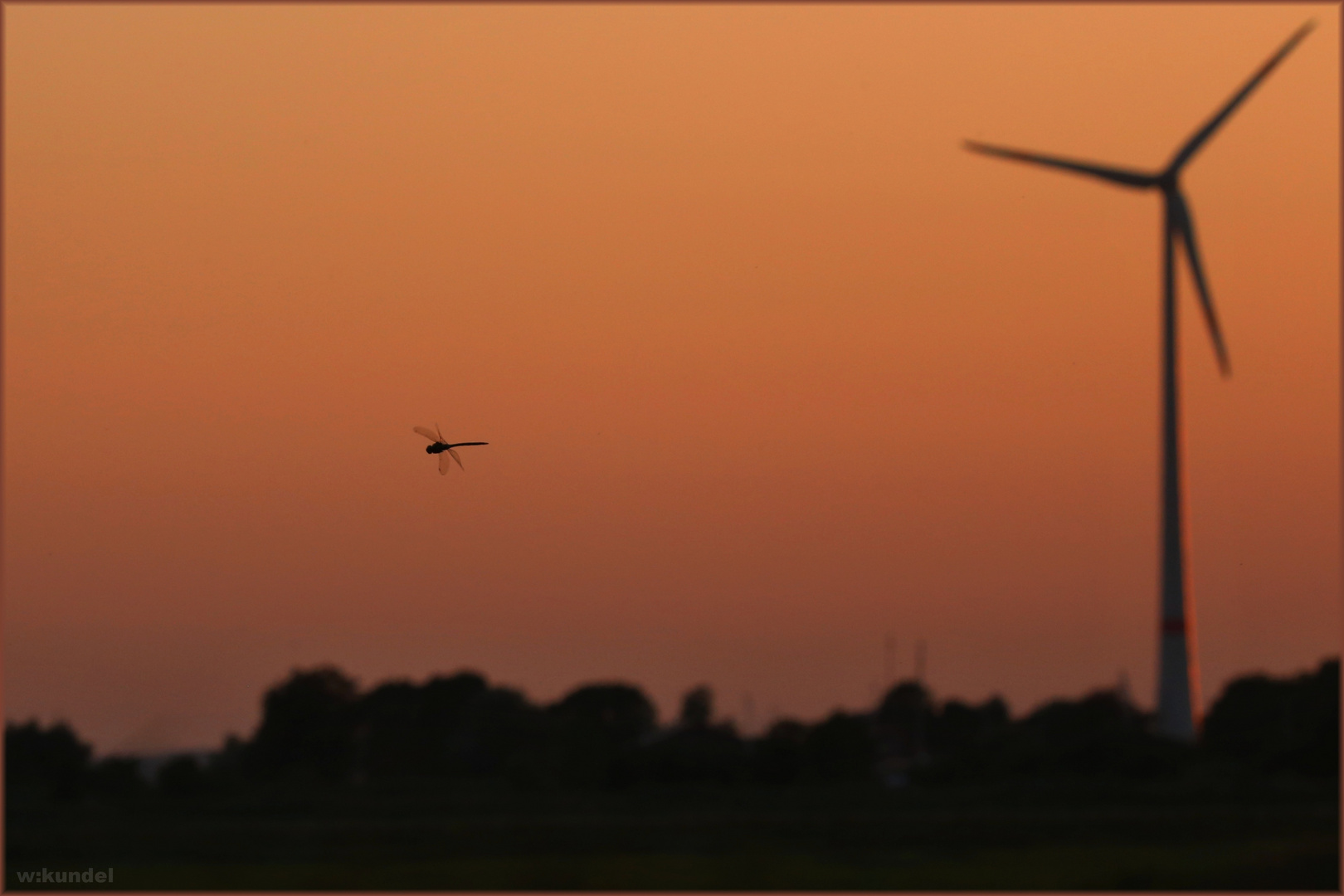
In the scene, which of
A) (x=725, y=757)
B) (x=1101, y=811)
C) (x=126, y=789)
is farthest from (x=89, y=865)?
(x=1101, y=811)

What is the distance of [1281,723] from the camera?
442 ft

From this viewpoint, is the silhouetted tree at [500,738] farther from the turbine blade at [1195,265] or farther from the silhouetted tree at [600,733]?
the turbine blade at [1195,265]

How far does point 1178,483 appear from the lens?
145000 millimetres

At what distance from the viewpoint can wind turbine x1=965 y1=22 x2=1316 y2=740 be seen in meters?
135

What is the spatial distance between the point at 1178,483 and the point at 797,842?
59499 mm

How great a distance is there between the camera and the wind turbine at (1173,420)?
134625 millimetres

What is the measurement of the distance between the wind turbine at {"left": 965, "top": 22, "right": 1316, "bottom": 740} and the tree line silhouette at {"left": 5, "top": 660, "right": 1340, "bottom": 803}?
3032mm

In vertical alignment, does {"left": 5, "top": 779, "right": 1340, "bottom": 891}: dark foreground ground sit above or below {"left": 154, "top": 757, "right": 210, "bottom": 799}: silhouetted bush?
below

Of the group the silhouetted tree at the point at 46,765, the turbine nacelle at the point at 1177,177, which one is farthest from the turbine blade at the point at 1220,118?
the silhouetted tree at the point at 46,765

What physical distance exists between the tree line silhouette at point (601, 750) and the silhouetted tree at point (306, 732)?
0.42 ft

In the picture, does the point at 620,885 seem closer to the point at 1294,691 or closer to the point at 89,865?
the point at 89,865

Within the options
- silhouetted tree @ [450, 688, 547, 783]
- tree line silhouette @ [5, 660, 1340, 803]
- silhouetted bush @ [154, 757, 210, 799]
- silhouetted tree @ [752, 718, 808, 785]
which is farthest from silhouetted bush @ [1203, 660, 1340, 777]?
silhouetted bush @ [154, 757, 210, 799]

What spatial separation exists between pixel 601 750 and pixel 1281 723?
148 feet

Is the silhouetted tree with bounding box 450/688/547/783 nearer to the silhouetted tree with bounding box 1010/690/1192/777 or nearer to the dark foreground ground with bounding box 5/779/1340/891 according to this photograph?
the dark foreground ground with bounding box 5/779/1340/891
